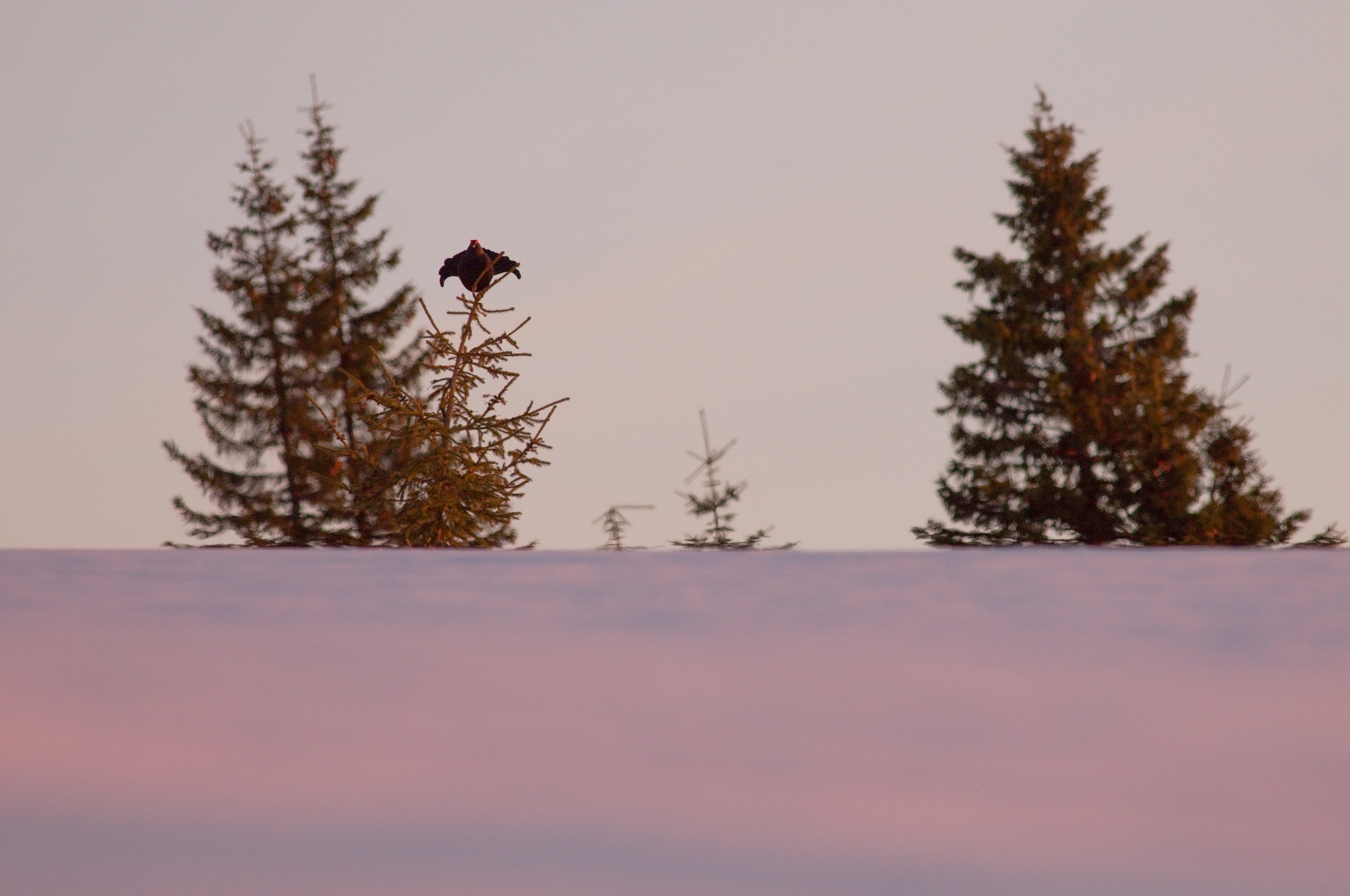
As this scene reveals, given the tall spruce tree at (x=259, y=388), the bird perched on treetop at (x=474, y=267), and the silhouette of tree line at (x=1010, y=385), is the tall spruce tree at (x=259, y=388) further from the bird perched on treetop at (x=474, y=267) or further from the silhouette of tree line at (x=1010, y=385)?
the bird perched on treetop at (x=474, y=267)

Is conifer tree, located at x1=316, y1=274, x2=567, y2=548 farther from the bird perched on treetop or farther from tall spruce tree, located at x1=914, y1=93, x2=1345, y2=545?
tall spruce tree, located at x1=914, y1=93, x2=1345, y2=545

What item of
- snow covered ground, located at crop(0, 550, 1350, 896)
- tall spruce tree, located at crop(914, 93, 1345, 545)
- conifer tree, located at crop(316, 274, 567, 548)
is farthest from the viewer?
tall spruce tree, located at crop(914, 93, 1345, 545)

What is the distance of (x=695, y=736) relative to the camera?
26.2 inches

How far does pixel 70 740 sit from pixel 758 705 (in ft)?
1.27

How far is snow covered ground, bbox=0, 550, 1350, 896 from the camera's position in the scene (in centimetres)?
61

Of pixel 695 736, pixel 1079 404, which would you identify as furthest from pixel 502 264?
pixel 1079 404

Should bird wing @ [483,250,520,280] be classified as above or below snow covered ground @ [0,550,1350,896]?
above

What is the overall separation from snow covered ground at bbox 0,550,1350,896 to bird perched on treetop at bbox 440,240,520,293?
596 centimetres

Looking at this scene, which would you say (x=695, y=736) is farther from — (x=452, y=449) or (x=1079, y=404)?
(x=1079, y=404)

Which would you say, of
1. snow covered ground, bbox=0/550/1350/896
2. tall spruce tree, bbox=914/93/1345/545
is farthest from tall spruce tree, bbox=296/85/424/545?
snow covered ground, bbox=0/550/1350/896

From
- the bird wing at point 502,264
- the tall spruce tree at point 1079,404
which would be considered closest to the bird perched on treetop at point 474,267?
the bird wing at point 502,264

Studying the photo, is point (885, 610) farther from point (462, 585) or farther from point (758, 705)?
point (462, 585)

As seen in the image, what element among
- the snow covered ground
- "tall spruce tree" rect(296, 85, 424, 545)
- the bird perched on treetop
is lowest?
the snow covered ground

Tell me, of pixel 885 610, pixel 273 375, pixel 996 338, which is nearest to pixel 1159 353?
pixel 996 338
